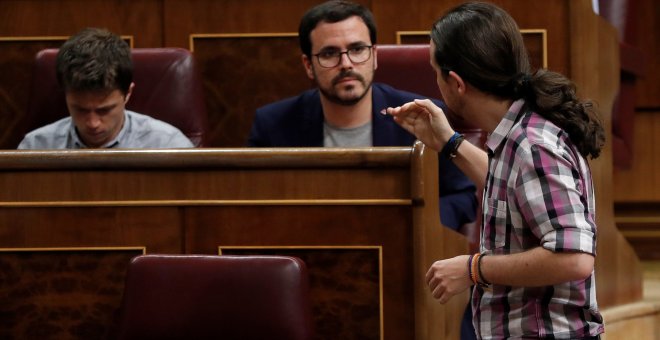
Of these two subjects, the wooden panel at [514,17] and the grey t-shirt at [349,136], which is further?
the wooden panel at [514,17]

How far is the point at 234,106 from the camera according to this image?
1.44 m

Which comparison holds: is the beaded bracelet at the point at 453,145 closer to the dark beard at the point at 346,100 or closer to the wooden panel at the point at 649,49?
the dark beard at the point at 346,100

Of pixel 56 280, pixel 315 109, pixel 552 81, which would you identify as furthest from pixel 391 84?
pixel 552 81

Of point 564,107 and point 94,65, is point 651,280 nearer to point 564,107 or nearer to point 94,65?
point 94,65

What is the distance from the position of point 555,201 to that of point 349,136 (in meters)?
0.62

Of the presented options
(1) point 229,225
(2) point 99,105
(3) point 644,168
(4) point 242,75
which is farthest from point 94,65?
(3) point 644,168

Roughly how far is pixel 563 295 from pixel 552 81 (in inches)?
5.0

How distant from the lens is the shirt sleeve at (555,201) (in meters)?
0.60

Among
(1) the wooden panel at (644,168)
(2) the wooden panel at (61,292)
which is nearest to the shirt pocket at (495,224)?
(2) the wooden panel at (61,292)

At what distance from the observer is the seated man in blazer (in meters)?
1.19

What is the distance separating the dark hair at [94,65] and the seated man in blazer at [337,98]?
0.17 m

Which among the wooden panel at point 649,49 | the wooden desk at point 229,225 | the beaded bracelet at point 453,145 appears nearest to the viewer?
the beaded bracelet at point 453,145

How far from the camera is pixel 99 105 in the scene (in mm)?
1253

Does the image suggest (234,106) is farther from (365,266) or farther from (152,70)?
(365,266)
